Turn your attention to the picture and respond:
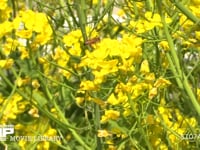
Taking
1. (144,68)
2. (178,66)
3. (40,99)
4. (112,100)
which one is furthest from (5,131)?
(178,66)

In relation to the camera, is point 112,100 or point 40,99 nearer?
point 112,100

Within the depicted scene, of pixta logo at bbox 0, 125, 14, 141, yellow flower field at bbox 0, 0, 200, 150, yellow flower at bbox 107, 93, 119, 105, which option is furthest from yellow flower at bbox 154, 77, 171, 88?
pixta logo at bbox 0, 125, 14, 141

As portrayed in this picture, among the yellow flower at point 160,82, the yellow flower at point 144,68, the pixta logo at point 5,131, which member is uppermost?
the yellow flower at point 144,68

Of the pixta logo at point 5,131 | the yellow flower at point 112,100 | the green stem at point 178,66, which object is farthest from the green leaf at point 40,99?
the green stem at point 178,66

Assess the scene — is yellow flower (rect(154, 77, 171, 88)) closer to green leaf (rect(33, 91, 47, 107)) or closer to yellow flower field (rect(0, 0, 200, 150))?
yellow flower field (rect(0, 0, 200, 150))

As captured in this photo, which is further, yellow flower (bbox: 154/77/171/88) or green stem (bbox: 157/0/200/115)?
yellow flower (bbox: 154/77/171/88)

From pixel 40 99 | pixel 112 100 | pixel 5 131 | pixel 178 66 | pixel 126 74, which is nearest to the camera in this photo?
pixel 178 66

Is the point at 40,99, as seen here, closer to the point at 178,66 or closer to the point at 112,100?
the point at 112,100

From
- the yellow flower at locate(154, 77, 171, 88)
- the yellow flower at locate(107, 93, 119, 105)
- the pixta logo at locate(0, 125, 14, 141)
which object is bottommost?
the pixta logo at locate(0, 125, 14, 141)

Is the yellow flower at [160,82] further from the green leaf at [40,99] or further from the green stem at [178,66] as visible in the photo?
the green leaf at [40,99]

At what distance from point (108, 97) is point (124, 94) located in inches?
3.7

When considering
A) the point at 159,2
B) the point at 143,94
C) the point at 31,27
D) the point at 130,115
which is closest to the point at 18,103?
the point at 31,27

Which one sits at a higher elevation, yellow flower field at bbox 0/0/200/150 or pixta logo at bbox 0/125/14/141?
yellow flower field at bbox 0/0/200/150

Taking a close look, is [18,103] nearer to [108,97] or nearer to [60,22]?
[60,22]
